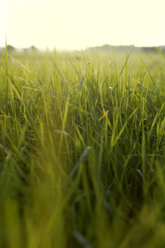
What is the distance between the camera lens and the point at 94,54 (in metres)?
1.29

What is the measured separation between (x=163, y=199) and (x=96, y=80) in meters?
0.75

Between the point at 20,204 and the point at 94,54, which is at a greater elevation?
the point at 94,54

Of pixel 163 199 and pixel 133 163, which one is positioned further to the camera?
pixel 133 163

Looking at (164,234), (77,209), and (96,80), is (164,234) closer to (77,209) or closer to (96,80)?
(77,209)

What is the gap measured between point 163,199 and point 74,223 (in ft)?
0.71

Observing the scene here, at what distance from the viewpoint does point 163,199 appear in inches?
20.5

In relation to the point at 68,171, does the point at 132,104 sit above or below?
above

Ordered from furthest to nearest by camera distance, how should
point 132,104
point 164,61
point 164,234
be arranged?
point 164,61 → point 132,104 → point 164,234

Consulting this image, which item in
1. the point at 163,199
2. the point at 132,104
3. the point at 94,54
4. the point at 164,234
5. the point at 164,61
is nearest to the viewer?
the point at 164,234

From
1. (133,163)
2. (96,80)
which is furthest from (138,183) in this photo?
(96,80)

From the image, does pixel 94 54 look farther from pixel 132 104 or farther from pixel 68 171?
pixel 68 171

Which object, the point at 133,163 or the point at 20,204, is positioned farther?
the point at 133,163

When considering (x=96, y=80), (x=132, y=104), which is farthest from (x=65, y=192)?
(x=96, y=80)

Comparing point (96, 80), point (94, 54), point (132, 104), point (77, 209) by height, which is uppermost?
point (94, 54)
